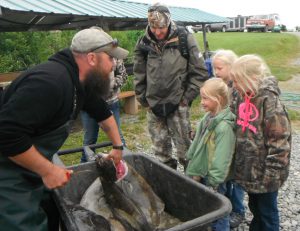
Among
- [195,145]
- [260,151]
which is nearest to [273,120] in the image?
[260,151]

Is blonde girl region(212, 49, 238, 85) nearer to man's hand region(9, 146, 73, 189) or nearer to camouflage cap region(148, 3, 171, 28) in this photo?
camouflage cap region(148, 3, 171, 28)

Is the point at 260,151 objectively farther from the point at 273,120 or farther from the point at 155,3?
the point at 155,3

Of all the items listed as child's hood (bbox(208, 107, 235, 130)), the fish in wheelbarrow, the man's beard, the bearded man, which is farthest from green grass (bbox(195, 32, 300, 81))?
the bearded man

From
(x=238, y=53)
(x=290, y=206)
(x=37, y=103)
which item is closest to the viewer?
(x=37, y=103)

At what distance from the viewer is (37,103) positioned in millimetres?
1827

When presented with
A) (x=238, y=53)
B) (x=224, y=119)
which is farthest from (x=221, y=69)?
(x=238, y=53)

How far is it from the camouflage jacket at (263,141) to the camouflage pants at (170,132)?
1225 millimetres

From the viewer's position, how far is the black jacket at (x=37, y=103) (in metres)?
1.79

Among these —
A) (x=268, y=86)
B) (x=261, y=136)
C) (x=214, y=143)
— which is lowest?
(x=214, y=143)

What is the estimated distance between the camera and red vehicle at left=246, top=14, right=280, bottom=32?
40719 millimetres

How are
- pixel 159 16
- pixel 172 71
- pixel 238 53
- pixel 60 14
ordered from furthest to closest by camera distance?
pixel 238 53 < pixel 60 14 < pixel 172 71 < pixel 159 16

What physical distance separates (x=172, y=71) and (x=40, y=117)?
91.6 inches

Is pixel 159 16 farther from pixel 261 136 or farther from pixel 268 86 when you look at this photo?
pixel 261 136

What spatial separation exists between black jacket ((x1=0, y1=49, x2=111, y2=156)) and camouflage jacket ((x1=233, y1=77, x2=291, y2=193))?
51.8 inches
